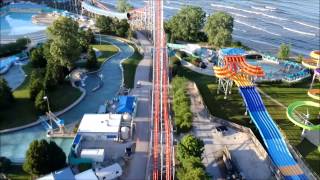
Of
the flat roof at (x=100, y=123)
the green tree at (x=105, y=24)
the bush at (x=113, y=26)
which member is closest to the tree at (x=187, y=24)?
the bush at (x=113, y=26)

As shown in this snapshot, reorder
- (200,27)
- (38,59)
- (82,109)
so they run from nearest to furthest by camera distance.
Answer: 1. (82,109)
2. (38,59)
3. (200,27)

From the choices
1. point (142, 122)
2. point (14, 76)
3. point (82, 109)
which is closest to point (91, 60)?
point (14, 76)

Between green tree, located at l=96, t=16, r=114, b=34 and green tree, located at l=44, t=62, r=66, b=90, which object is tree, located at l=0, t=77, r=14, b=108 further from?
green tree, located at l=96, t=16, r=114, b=34

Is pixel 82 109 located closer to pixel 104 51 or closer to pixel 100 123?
pixel 100 123

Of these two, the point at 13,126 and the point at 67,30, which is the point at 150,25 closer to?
the point at 67,30

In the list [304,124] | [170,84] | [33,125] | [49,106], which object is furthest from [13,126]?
[304,124]

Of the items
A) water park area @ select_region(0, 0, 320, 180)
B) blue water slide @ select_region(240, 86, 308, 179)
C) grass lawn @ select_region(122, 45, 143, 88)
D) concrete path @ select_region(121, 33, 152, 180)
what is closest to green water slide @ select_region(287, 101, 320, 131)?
water park area @ select_region(0, 0, 320, 180)

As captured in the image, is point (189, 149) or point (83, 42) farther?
point (83, 42)
